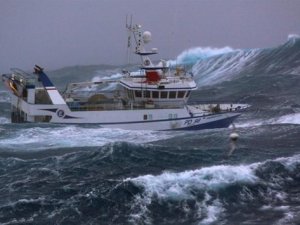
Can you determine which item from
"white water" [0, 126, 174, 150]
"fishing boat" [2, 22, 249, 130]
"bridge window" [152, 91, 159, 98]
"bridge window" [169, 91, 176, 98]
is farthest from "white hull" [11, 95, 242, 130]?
"bridge window" [152, 91, 159, 98]

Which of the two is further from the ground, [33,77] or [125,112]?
A: [33,77]

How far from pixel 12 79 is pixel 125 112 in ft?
35.4

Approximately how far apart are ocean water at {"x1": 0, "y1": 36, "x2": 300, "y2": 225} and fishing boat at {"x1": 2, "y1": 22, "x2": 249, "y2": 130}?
1285 mm

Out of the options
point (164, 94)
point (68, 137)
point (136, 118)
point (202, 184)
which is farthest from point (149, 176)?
point (164, 94)

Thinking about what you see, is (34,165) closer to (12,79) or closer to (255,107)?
(12,79)

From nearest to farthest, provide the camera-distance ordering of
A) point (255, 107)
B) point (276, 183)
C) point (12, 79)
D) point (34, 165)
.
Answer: point (276, 183) → point (34, 165) → point (12, 79) → point (255, 107)

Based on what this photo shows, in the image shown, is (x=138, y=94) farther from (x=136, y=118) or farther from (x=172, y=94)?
(x=172, y=94)

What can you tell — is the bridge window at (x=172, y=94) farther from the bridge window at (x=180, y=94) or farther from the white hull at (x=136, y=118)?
the white hull at (x=136, y=118)

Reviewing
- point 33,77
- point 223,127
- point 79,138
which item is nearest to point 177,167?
point 79,138

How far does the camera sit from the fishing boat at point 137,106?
45062mm

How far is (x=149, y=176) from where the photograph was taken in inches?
974

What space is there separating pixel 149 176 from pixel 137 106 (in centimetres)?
2127

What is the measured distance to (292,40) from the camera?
78.6 metres

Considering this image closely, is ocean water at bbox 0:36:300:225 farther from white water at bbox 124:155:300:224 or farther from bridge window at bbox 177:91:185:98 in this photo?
bridge window at bbox 177:91:185:98
